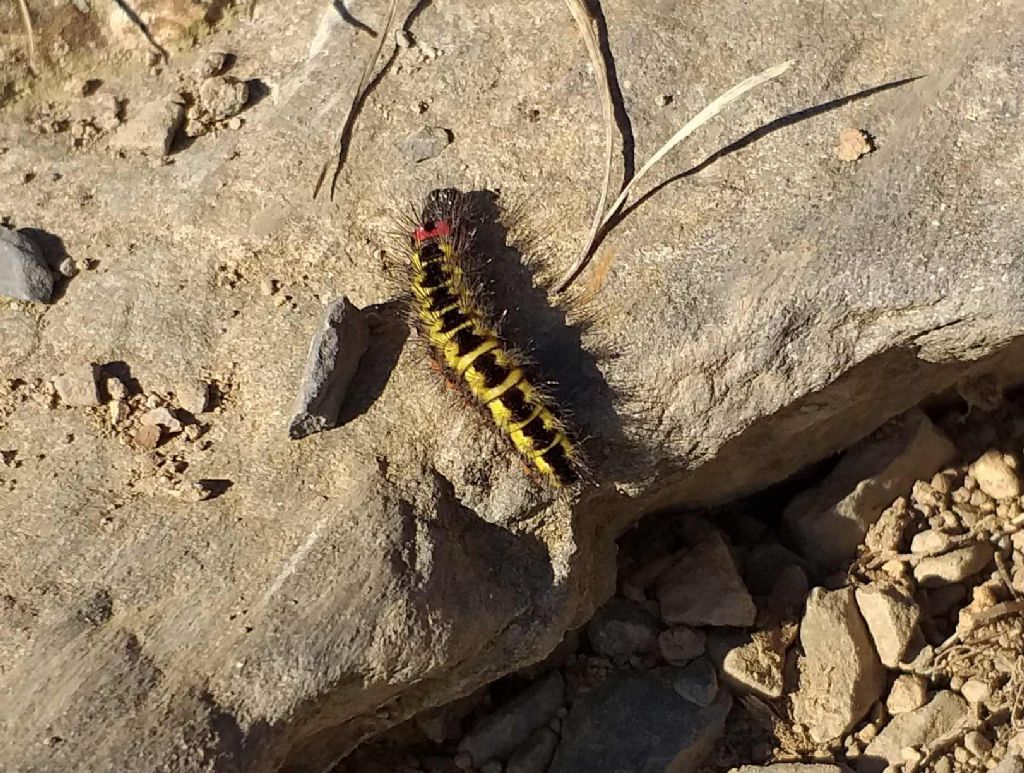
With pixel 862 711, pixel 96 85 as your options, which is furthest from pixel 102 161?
pixel 862 711

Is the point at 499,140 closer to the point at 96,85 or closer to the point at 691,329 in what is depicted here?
the point at 691,329

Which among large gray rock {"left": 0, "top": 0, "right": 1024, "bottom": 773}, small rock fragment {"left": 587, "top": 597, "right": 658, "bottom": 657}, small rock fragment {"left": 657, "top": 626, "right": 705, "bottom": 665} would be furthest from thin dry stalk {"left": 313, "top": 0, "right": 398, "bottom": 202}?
small rock fragment {"left": 657, "top": 626, "right": 705, "bottom": 665}

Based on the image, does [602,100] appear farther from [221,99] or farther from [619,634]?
[619,634]

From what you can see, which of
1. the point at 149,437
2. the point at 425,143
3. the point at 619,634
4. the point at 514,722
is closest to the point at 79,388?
the point at 149,437

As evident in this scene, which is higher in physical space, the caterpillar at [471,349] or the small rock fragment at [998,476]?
the caterpillar at [471,349]

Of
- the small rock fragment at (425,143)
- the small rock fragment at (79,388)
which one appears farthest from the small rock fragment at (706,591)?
the small rock fragment at (79,388)

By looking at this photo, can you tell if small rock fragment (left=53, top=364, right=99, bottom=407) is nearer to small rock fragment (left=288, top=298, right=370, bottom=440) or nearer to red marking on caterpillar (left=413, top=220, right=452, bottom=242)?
small rock fragment (left=288, top=298, right=370, bottom=440)

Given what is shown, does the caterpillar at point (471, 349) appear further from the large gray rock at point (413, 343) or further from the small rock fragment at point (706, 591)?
the small rock fragment at point (706, 591)
